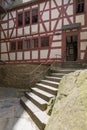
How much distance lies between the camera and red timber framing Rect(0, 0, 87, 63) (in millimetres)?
12484

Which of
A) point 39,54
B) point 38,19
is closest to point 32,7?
point 38,19

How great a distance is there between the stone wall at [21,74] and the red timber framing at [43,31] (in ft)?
3.00

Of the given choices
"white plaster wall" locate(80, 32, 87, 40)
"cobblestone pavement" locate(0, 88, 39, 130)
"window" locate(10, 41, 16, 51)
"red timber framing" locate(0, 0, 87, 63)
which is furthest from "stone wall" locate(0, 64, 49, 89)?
"cobblestone pavement" locate(0, 88, 39, 130)

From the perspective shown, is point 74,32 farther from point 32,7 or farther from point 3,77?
point 3,77

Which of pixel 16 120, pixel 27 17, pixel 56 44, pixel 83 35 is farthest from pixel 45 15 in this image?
pixel 16 120

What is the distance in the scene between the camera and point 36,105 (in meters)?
6.91

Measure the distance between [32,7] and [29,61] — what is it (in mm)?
4007

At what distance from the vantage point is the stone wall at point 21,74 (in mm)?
12773

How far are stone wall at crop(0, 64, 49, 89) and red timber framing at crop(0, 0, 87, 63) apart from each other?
0.91 meters

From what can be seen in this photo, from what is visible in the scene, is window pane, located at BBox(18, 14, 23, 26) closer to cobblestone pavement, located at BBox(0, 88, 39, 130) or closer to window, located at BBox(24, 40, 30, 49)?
window, located at BBox(24, 40, 30, 49)

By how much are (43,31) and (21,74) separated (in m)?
3.42

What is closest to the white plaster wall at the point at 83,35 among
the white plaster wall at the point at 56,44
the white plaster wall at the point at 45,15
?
the white plaster wall at the point at 56,44

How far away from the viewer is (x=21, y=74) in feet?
45.3

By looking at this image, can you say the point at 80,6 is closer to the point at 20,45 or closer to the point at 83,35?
the point at 83,35
